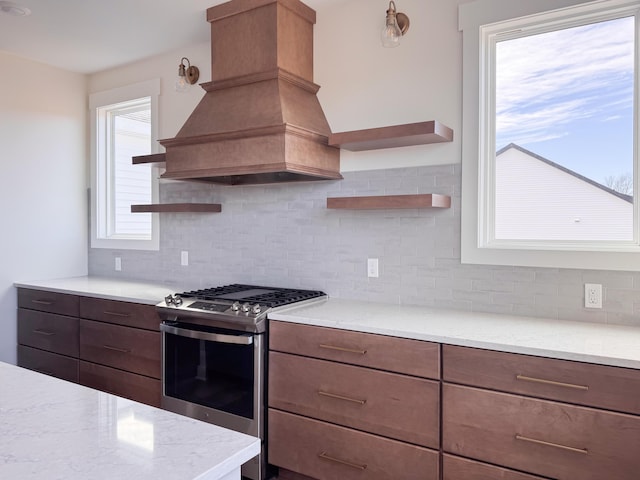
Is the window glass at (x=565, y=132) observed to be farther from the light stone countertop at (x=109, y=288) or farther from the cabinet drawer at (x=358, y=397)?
the light stone countertop at (x=109, y=288)

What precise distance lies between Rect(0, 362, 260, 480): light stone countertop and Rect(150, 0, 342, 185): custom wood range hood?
5.28 feet

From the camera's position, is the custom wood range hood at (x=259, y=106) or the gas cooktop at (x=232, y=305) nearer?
the gas cooktop at (x=232, y=305)

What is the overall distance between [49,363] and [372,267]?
8.03ft

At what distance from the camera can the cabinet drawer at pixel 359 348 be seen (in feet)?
6.48

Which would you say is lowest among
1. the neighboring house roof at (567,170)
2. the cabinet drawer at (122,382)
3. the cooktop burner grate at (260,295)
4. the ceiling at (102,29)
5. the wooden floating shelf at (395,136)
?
the cabinet drawer at (122,382)

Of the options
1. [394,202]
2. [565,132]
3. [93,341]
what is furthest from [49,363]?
[565,132]

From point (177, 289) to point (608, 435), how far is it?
2.63 meters

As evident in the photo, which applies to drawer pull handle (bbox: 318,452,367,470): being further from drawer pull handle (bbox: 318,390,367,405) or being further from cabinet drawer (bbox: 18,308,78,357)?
cabinet drawer (bbox: 18,308,78,357)

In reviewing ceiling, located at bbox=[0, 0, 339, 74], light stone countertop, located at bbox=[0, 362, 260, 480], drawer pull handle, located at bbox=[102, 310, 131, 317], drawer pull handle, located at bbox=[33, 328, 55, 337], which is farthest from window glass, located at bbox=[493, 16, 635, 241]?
drawer pull handle, located at bbox=[33, 328, 55, 337]

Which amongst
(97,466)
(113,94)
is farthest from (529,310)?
→ (113,94)

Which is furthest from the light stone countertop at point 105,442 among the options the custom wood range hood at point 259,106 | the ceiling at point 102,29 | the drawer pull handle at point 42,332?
the drawer pull handle at point 42,332

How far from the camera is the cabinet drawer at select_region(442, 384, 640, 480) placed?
1610 mm

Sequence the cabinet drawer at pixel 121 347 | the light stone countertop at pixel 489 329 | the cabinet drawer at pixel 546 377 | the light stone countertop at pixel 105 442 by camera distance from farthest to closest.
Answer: the cabinet drawer at pixel 121 347 < the light stone countertop at pixel 489 329 < the cabinet drawer at pixel 546 377 < the light stone countertop at pixel 105 442

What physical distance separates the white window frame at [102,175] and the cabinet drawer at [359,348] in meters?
1.84
